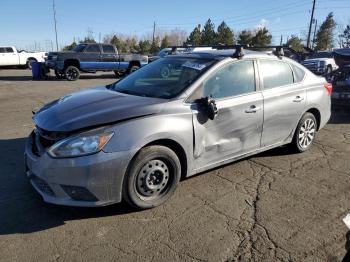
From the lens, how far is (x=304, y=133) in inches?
234

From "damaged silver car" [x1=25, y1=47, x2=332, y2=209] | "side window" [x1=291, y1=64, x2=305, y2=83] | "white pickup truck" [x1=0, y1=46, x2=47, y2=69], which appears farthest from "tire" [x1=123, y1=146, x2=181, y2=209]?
"white pickup truck" [x1=0, y1=46, x2=47, y2=69]

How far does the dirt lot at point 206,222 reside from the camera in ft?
10.7

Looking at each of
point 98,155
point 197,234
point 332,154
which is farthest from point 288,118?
point 98,155

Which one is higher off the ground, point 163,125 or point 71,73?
point 163,125

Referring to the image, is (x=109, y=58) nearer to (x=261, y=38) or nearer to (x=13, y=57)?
(x=13, y=57)

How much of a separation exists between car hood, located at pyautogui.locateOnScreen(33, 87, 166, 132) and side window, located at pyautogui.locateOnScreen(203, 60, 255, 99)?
700mm

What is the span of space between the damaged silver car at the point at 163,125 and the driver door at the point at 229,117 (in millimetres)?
13

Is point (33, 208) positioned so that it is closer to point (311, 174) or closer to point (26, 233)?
point (26, 233)

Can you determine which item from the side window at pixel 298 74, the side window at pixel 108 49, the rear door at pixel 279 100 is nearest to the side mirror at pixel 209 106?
the rear door at pixel 279 100

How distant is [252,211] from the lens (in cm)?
403

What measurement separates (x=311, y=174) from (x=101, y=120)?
3095 millimetres

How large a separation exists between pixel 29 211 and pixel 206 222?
1.85 metres

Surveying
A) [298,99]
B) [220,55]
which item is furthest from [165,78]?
[298,99]

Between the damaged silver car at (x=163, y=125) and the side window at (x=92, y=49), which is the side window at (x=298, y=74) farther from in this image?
the side window at (x=92, y=49)
